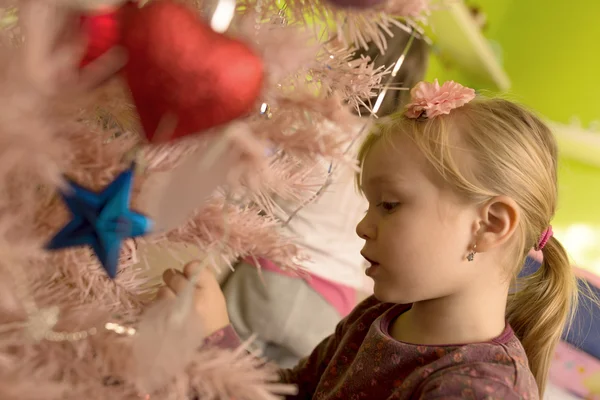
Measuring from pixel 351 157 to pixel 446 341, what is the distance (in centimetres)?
37

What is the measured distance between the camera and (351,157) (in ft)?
1.10

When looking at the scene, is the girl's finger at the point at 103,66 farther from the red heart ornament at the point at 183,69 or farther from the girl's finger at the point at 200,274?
the girl's finger at the point at 200,274

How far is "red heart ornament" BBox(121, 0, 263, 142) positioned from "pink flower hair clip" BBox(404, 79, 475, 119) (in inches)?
15.6

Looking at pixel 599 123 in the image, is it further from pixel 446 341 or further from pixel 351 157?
pixel 351 157

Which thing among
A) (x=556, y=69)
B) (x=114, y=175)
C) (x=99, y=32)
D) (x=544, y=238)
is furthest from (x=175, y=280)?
(x=556, y=69)

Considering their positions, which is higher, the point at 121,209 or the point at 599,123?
the point at 121,209

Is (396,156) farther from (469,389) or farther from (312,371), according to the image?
(312,371)

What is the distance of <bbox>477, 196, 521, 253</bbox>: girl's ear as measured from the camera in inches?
22.9

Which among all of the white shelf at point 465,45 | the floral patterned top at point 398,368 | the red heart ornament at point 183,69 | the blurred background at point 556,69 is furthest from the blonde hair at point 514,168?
the blurred background at point 556,69

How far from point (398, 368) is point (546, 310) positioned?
26cm

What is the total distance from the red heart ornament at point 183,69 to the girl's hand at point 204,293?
0.22 meters

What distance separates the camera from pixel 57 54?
23 cm

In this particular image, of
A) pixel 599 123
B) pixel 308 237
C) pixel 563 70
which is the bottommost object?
pixel 308 237

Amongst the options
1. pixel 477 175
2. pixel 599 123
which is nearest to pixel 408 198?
pixel 477 175
